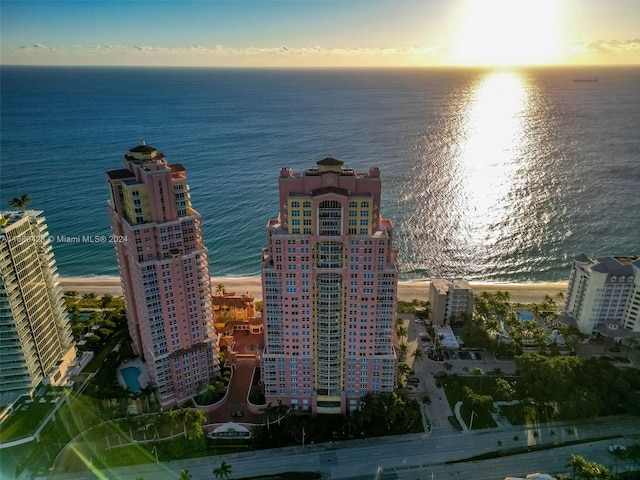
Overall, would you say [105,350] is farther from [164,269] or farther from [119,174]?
[119,174]

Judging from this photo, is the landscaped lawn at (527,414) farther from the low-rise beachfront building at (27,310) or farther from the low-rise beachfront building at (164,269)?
the low-rise beachfront building at (27,310)

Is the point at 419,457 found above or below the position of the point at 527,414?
below

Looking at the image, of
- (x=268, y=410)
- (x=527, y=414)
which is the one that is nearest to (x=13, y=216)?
(x=268, y=410)

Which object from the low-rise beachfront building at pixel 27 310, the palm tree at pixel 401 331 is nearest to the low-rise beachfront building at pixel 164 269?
the low-rise beachfront building at pixel 27 310

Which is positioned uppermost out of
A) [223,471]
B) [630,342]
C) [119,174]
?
[119,174]

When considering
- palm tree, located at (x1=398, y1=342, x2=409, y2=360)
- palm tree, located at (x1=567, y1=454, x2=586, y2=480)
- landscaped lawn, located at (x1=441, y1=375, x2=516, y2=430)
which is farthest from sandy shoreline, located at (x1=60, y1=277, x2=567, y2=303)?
palm tree, located at (x1=567, y1=454, x2=586, y2=480)

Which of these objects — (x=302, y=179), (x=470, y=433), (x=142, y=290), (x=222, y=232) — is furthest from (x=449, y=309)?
(x=222, y=232)

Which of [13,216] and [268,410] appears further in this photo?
[13,216]
